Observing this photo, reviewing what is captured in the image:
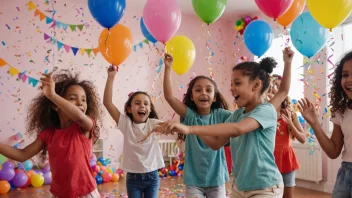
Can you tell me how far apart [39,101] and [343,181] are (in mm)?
1529

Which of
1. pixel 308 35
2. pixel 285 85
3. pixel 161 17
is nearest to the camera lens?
pixel 285 85

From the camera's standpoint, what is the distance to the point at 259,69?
5.65ft

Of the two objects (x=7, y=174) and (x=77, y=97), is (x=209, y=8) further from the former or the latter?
(x=7, y=174)

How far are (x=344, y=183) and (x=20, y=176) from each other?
3.72 metres

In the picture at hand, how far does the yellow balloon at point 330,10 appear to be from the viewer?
2.26 metres

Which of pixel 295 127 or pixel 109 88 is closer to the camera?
pixel 109 88

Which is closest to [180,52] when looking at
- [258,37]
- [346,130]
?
[258,37]

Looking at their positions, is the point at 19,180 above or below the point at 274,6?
below

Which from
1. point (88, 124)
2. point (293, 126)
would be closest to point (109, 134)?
point (293, 126)

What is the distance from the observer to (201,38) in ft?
19.5

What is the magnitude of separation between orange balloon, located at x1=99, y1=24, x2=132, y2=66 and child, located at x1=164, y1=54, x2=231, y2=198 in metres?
0.55

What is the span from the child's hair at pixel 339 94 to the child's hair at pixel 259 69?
30 cm

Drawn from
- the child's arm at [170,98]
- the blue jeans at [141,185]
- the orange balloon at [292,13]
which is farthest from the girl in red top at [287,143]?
the blue jeans at [141,185]

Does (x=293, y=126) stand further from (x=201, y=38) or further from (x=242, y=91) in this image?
(x=201, y=38)
